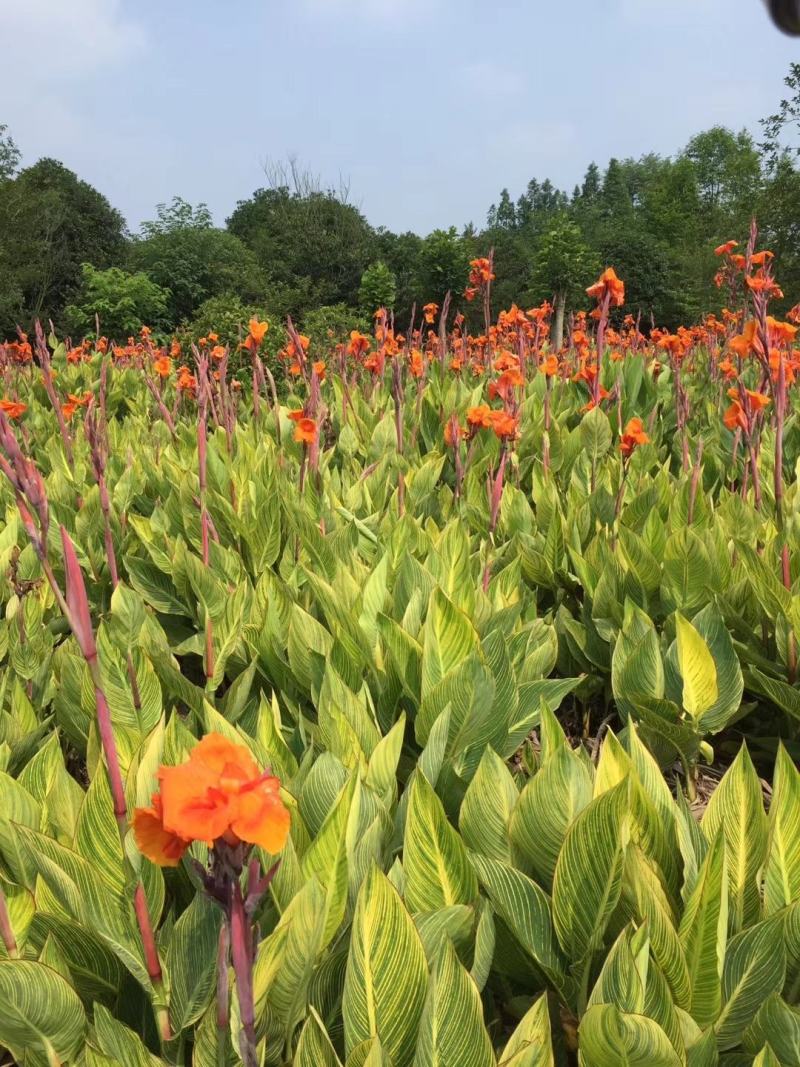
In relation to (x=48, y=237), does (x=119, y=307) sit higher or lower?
lower

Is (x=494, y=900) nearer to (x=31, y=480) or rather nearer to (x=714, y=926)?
(x=714, y=926)

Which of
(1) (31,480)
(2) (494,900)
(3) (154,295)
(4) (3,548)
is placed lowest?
(2) (494,900)

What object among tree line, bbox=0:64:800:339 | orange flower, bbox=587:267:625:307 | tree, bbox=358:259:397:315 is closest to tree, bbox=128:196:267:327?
tree line, bbox=0:64:800:339

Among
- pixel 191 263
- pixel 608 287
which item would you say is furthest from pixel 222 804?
pixel 191 263

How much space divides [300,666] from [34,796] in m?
0.49

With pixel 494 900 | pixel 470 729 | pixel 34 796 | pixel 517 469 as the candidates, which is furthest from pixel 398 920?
pixel 517 469

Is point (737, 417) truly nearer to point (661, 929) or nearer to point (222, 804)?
point (661, 929)

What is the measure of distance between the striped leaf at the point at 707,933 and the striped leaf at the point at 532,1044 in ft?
0.58

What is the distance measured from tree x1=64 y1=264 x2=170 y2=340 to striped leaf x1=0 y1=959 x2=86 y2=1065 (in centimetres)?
2117

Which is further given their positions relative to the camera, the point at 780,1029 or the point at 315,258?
the point at 315,258

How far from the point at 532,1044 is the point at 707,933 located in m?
0.24

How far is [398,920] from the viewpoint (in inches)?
30.7

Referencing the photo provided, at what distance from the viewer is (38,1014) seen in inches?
30.6

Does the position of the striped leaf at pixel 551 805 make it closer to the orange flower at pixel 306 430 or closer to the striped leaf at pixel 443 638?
the striped leaf at pixel 443 638
